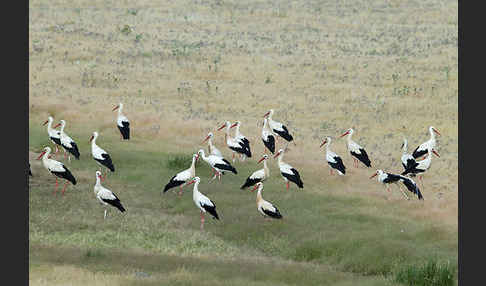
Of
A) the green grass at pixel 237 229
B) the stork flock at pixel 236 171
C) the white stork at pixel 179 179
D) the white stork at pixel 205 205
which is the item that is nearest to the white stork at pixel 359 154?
the stork flock at pixel 236 171

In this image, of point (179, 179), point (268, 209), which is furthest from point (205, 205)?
point (179, 179)

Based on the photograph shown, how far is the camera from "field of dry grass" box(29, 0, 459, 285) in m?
29.8

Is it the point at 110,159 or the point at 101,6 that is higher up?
the point at 101,6

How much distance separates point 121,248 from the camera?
18.8 meters

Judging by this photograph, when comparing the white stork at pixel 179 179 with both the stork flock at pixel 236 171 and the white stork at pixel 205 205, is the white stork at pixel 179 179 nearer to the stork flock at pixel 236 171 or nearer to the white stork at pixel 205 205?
the stork flock at pixel 236 171

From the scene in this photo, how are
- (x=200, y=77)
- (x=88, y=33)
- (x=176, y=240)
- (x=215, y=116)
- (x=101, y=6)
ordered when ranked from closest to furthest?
(x=176, y=240) < (x=215, y=116) < (x=200, y=77) < (x=88, y=33) < (x=101, y=6)

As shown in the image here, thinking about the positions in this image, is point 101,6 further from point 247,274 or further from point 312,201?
point 247,274

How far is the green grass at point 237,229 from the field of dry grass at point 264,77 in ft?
1.87

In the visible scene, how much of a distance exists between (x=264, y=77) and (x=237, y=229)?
26.8m

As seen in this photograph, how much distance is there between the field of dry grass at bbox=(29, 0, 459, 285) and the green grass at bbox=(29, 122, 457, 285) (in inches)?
22.4

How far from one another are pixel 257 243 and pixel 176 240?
6.59ft

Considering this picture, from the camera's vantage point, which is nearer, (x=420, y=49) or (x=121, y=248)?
(x=121, y=248)

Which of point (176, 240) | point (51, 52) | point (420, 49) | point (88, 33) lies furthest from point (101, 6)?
point (176, 240)

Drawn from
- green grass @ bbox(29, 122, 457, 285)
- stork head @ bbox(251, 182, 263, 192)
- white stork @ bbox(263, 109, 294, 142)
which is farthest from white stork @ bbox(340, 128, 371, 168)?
stork head @ bbox(251, 182, 263, 192)
